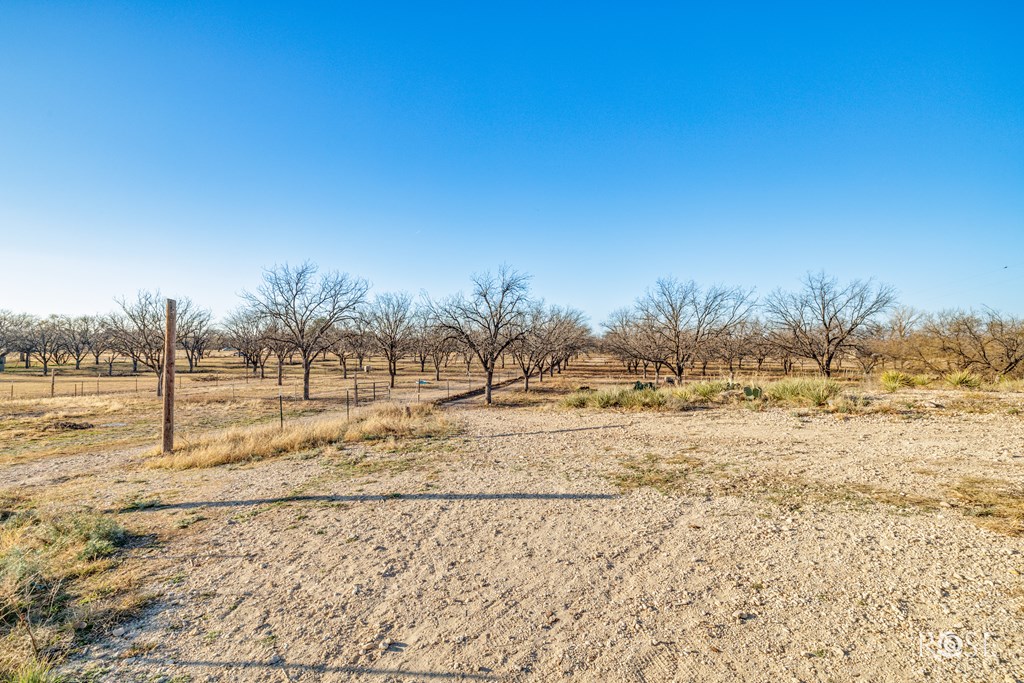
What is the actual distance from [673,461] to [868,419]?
29.7 feet

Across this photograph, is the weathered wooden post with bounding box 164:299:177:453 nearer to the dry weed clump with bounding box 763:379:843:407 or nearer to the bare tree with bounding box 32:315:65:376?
the dry weed clump with bounding box 763:379:843:407

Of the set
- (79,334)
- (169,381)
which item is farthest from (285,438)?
(79,334)

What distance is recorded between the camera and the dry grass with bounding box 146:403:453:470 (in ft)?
37.3

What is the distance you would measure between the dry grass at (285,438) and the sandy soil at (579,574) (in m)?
1.15

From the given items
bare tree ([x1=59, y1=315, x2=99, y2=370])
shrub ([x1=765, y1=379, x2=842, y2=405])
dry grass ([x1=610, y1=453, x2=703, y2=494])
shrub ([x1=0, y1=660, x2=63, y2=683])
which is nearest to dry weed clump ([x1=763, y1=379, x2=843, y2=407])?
shrub ([x1=765, y1=379, x2=842, y2=405])

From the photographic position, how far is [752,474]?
899 cm

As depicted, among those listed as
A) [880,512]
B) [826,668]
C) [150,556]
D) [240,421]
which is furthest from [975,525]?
[240,421]

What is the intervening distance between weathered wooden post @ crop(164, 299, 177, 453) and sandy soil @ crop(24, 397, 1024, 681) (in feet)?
7.43

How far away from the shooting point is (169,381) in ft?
41.1

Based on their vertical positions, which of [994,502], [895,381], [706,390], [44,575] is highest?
[895,381]

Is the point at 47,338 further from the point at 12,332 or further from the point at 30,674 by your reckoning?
the point at 30,674

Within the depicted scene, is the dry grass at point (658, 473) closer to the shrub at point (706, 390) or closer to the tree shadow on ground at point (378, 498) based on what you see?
the tree shadow on ground at point (378, 498)

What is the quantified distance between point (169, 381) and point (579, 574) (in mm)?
13018

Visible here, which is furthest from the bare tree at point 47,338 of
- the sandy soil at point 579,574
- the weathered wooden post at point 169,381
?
the sandy soil at point 579,574
